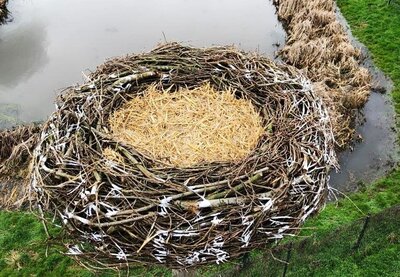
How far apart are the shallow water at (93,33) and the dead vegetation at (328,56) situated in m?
0.34

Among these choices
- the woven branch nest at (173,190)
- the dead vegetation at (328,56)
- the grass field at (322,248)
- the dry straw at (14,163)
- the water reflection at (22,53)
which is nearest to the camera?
the woven branch nest at (173,190)

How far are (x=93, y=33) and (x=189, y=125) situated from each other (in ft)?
17.0

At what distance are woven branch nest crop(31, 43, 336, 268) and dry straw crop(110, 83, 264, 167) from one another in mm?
132

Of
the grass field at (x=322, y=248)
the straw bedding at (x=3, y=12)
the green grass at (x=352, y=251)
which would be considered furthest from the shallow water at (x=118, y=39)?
the green grass at (x=352, y=251)

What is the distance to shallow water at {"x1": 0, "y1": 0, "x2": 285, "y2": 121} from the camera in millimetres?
8062

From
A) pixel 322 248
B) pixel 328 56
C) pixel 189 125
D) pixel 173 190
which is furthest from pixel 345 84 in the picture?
pixel 173 190

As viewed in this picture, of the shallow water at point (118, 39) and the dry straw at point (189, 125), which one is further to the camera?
the shallow water at point (118, 39)

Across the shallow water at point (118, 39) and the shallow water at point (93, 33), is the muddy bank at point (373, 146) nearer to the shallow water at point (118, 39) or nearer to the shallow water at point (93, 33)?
the shallow water at point (118, 39)

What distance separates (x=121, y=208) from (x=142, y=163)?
17.3 inches

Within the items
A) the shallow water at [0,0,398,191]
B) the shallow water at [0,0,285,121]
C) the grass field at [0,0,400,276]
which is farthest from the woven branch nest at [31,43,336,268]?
the shallow water at [0,0,285,121]

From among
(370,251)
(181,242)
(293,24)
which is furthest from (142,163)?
(293,24)

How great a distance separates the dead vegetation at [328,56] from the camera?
7762 mm

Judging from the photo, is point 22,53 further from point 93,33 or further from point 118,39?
point 118,39

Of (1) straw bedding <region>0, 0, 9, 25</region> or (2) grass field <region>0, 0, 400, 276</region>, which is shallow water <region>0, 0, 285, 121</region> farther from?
(2) grass field <region>0, 0, 400, 276</region>
